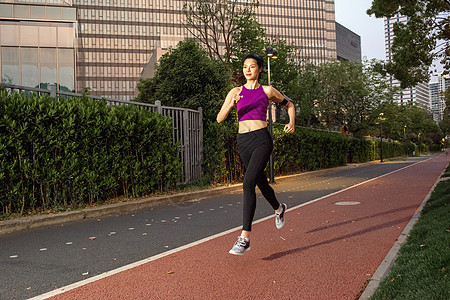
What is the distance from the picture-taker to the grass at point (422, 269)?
2.97 meters

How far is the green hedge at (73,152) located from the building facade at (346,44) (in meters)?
141

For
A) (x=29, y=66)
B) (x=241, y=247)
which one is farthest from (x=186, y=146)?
(x=29, y=66)

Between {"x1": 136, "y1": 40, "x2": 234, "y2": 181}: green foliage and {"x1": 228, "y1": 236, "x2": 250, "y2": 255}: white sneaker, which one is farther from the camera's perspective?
{"x1": 136, "y1": 40, "x2": 234, "y2": 181}: green foliage

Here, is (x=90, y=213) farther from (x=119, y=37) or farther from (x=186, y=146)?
(x=119, y=37)

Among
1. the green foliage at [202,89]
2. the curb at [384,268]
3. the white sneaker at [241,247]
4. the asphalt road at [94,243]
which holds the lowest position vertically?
the asphalt road at [94,243]

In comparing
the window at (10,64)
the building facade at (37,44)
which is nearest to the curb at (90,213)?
the building facade at (37,44)

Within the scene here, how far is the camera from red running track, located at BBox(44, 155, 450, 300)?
337 centimetres

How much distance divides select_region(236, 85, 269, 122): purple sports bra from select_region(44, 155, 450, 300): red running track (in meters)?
1.66

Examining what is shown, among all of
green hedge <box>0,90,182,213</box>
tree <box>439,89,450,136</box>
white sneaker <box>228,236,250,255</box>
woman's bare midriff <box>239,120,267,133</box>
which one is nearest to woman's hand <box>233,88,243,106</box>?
woman's bare midriff <box>239,120,267,133</box>

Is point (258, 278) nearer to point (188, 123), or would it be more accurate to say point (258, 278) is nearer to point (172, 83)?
point (188, 123)

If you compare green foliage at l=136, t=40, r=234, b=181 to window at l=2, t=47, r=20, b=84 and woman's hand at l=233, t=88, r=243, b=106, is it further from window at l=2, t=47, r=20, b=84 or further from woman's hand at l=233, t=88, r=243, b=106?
window at l=2, t=47, r=20, b=84

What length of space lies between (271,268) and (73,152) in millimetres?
5762

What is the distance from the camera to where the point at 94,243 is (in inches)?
216

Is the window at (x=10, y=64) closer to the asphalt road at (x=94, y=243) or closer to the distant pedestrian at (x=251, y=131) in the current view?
the asphalt road at (x=94, y=243)
